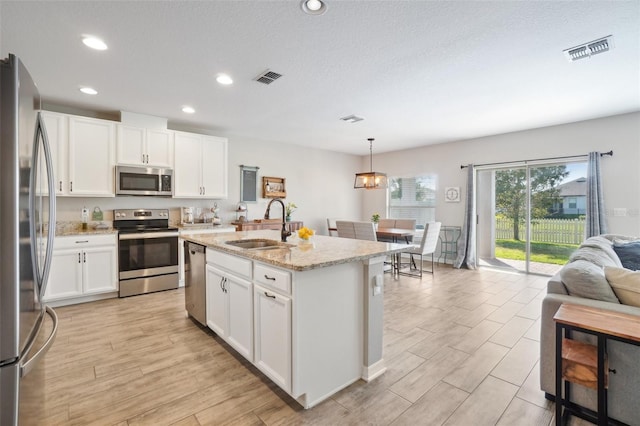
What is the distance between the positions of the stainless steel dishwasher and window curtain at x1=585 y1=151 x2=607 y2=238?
5411 mm

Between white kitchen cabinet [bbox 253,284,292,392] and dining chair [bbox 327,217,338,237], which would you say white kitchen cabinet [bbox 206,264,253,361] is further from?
dining chair [bbox 327,217,338,237]

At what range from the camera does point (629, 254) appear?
3109mm


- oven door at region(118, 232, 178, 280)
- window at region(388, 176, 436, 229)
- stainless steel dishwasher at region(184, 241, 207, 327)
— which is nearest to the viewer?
stainless steel dishwasher at region(184, 241, 207, 327)

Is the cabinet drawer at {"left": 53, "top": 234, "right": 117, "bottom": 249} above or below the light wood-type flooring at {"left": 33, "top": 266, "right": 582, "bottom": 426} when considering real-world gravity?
above

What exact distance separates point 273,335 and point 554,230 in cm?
538

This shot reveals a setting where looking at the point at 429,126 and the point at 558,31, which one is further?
the point at 429,126

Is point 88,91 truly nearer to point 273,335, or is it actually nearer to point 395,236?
point 273,335

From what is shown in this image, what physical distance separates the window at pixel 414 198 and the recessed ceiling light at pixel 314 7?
17.2ft

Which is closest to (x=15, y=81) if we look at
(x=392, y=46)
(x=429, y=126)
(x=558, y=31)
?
(x=392, y=46)

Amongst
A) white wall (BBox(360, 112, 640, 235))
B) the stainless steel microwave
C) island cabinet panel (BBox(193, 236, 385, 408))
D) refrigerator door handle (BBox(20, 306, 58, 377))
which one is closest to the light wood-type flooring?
island cabinet panel (BBox(193, 236, 385, 408))

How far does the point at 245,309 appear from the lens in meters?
2.27

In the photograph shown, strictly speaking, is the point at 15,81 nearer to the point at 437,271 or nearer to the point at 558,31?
the point at 558,31

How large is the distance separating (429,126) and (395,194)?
2.68m

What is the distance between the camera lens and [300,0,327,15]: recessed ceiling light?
1.96 meters
